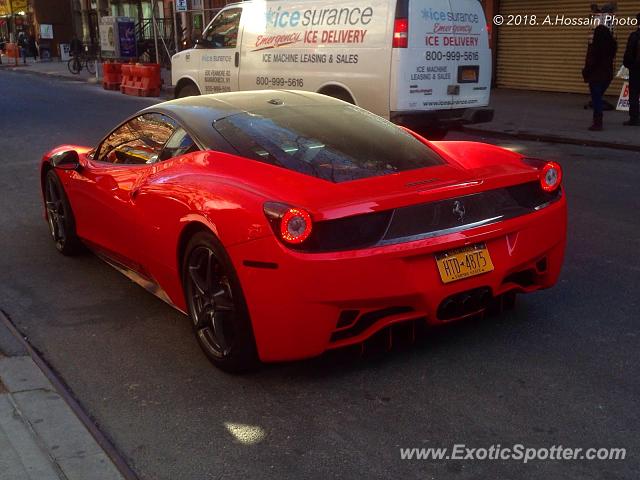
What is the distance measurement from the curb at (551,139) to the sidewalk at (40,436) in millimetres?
9526

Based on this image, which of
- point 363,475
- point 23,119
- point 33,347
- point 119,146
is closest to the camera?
point 363,475

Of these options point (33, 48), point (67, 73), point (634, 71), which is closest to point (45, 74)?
point (67, 73)

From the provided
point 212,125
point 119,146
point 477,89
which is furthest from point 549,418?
point 477,89

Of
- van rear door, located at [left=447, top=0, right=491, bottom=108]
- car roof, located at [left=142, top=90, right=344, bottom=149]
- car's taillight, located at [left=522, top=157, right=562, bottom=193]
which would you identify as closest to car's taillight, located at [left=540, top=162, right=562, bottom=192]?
car's taillight, located at [left=522, top=157, right=562, bottom=193]

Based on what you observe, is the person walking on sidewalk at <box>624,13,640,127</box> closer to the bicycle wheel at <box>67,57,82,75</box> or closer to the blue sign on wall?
the blue sign on wall

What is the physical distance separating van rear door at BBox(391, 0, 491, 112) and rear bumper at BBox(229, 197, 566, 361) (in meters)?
6.75

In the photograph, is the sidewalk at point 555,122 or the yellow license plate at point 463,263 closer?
the yellow license plate at point 463,263

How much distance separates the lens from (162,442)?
3189 mm

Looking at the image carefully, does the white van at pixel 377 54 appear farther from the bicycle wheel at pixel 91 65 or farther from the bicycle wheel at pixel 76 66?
the bicycle wheel at pixel 76 66

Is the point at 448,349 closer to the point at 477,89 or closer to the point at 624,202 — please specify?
the point at 624,202

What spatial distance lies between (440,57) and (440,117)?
833mm

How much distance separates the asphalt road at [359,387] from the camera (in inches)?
119

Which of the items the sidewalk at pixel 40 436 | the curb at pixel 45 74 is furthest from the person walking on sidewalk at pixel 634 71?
the curb at pixel 45 74

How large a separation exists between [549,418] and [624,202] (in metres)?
4.73
